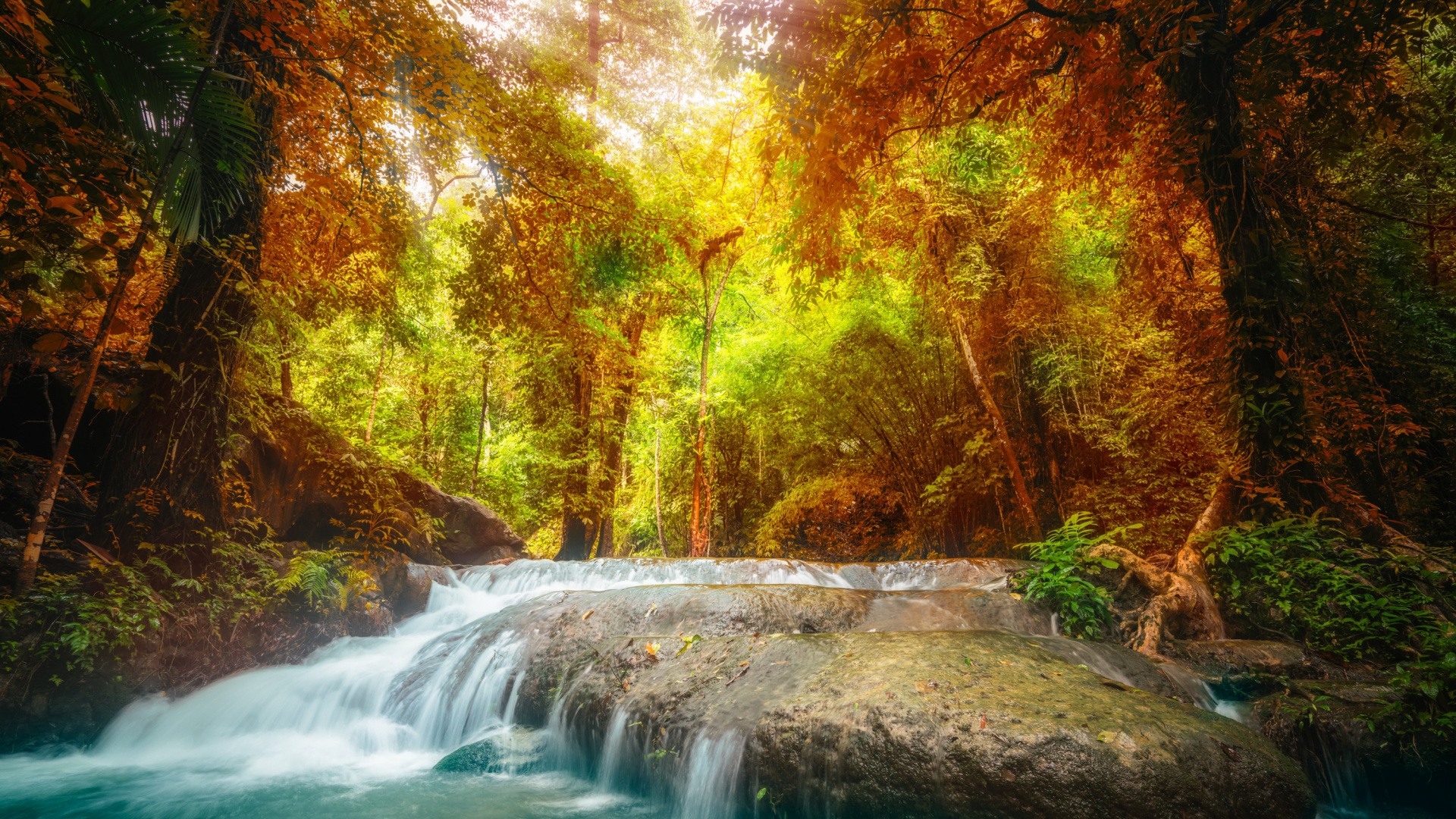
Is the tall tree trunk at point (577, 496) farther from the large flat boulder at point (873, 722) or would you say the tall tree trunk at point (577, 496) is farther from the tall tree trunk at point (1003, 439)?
the tall tree trunk at point (1003, 439)

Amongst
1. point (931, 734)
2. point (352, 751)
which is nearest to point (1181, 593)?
point (931, 734)

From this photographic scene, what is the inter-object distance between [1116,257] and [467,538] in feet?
31.7

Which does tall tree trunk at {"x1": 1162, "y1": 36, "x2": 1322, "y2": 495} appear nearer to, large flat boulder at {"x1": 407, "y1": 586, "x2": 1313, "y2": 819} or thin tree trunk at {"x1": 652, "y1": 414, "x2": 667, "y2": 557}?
large flat boulder at {"x1": 407, "y1": 586, "x2": 1313, "y2": 819}

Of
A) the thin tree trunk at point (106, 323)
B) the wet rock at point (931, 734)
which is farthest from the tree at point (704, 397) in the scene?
the thin tree trunk at point (106, 323)

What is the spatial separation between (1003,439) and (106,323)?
792 centimetres

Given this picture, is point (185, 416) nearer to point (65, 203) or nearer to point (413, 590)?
point (413, 590)

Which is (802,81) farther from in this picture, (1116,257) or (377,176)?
(377,176)

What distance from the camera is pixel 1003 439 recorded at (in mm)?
7086

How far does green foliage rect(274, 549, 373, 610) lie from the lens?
470 centimetres

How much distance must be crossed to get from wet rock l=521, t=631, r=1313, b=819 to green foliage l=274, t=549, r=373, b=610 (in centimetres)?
306

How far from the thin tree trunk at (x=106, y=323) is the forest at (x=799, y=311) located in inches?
1.3

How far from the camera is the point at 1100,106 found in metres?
4.13

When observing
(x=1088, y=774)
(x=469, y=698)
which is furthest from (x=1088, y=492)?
(x=469, y=698)

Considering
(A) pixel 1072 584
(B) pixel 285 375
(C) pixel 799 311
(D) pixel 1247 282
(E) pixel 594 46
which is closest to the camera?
(D) pixel 1247 282
